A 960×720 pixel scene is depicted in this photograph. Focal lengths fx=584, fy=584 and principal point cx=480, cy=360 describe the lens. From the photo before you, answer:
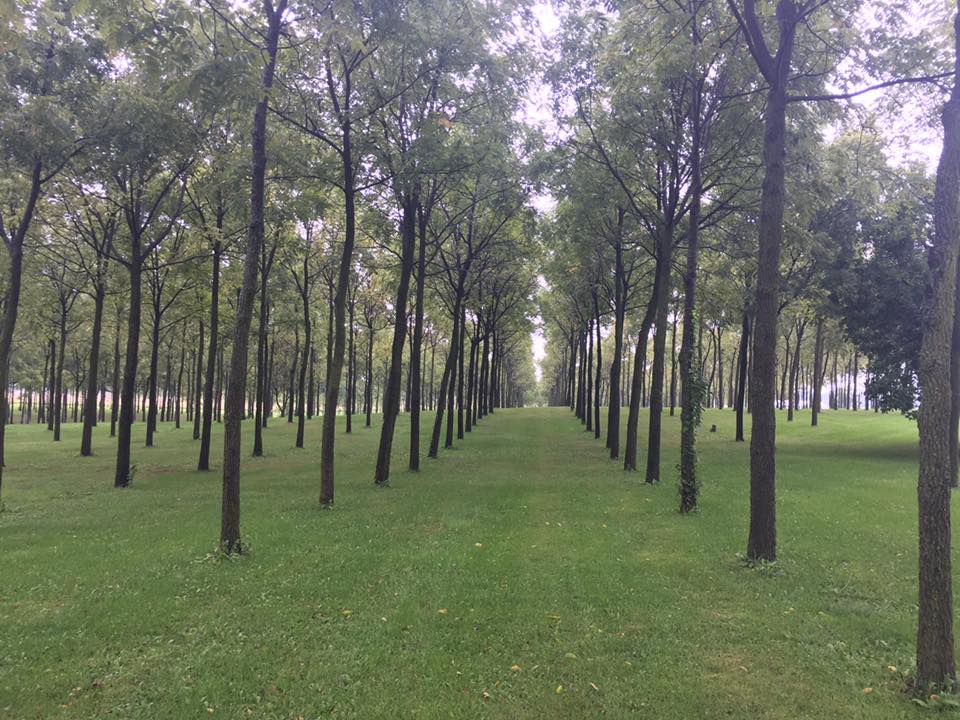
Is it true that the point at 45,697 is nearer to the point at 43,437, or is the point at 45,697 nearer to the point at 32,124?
the point at 32,124

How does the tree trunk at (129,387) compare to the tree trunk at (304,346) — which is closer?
the tree trunk at (129,387)

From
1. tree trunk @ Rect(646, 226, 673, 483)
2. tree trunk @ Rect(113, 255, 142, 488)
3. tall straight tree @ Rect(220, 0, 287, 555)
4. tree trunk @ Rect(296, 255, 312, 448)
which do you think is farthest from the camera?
tree trunk @ Rect(296, 255, 312, 448)

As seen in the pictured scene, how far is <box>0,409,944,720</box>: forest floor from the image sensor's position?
476 centimetres

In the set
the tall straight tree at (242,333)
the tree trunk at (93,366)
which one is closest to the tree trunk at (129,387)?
the tree trunk at (93,366)

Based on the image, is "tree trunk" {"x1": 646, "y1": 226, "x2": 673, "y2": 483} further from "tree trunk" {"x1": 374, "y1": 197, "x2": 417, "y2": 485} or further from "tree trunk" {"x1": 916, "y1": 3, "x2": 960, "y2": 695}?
"tree trunk" {"x1": 916, "y1": 3, "x2": 960, "y2": 695}

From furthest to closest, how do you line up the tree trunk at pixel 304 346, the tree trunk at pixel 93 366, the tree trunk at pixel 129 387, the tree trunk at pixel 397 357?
the tree trunk at pixel 304 346, the tree trunk at pixel 93 366, the tree trunk at pixel 397 357, the tree trunk at pixel 129 387

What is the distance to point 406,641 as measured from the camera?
227 inches

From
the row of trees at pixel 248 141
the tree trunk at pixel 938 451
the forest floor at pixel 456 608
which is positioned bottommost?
the forest floor at pixel 456 608

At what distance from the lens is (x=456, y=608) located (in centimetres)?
666

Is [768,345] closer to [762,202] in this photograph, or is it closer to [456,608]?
[762,202]

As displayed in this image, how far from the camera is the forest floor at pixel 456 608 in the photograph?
4.76m

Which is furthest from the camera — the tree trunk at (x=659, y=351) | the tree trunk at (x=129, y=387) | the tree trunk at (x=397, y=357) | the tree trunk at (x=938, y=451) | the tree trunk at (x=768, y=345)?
the tree trunk at (x=397, y=357)

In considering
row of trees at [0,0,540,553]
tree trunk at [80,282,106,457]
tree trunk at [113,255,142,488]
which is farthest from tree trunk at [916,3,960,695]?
tree trunk at [80,282,106,457]

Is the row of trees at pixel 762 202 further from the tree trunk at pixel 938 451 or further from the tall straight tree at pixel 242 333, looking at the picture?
the tall straight tree at pixel 242 333
